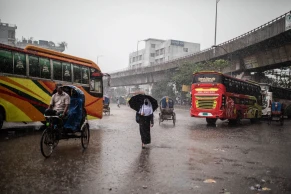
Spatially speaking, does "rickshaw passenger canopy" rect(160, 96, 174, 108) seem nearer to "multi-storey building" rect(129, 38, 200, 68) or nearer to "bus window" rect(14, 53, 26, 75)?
"bus window" rect(14, 53, 26, 75)

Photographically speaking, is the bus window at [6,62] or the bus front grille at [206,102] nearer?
the bus window at [6,62]

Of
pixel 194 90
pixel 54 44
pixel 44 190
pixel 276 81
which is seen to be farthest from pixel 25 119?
pixel 54 44

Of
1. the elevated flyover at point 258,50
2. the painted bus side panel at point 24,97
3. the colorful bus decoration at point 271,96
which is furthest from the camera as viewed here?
the colorful bus decoration at point 271,96

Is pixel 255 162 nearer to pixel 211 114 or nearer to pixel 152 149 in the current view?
pixel 152 149

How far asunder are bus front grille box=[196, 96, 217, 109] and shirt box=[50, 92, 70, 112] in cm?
1139

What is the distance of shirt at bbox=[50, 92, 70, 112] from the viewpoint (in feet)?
23.7

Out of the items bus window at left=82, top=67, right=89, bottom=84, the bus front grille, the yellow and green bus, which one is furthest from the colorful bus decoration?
the yellow and green bus

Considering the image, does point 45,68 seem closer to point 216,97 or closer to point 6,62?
point 6,62

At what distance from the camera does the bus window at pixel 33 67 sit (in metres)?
10.8

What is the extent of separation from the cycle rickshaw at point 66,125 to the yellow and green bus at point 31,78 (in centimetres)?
345

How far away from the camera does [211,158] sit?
23.9 ft

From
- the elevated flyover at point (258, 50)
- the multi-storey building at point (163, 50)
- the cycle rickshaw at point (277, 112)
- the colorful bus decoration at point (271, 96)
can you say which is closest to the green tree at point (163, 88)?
the elevated flyover at point (258, 50)

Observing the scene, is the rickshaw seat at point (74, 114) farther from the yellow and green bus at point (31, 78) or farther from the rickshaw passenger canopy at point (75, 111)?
the yellow and green bus at point (31, 78)

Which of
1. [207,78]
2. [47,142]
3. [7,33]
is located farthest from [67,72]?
[7,33]
